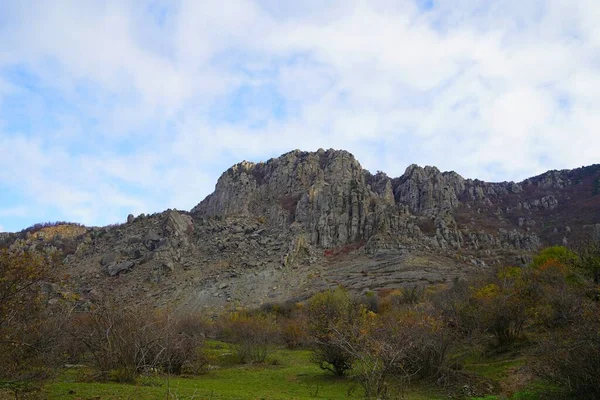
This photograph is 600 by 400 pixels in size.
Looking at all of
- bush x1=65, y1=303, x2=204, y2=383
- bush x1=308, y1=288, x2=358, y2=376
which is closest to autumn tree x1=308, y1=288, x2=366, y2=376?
bush x1=308, y1=288, x2=358, y2=376

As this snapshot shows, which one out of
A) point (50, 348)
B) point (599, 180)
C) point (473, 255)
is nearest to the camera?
point (50, 348)

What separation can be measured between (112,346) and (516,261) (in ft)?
212

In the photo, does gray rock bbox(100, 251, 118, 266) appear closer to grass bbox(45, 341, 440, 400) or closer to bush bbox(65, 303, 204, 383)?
grass bbox(45, 341, 440, 400)

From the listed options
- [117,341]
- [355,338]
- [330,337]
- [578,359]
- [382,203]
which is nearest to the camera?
[578,359]

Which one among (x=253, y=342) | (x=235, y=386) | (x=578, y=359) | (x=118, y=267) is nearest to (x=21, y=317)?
(x=235, y=386)

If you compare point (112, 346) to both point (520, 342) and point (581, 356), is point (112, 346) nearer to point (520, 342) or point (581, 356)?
point (581, 356)

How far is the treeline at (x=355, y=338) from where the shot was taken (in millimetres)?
11617

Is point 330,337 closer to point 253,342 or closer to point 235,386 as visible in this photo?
point 235,386

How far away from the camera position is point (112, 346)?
1964 centimetres

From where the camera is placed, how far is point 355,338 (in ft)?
55.2

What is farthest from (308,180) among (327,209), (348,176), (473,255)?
(473,255)

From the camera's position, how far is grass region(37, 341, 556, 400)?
1541 centimetres

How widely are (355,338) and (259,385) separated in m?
8.09

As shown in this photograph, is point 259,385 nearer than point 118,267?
Yes
